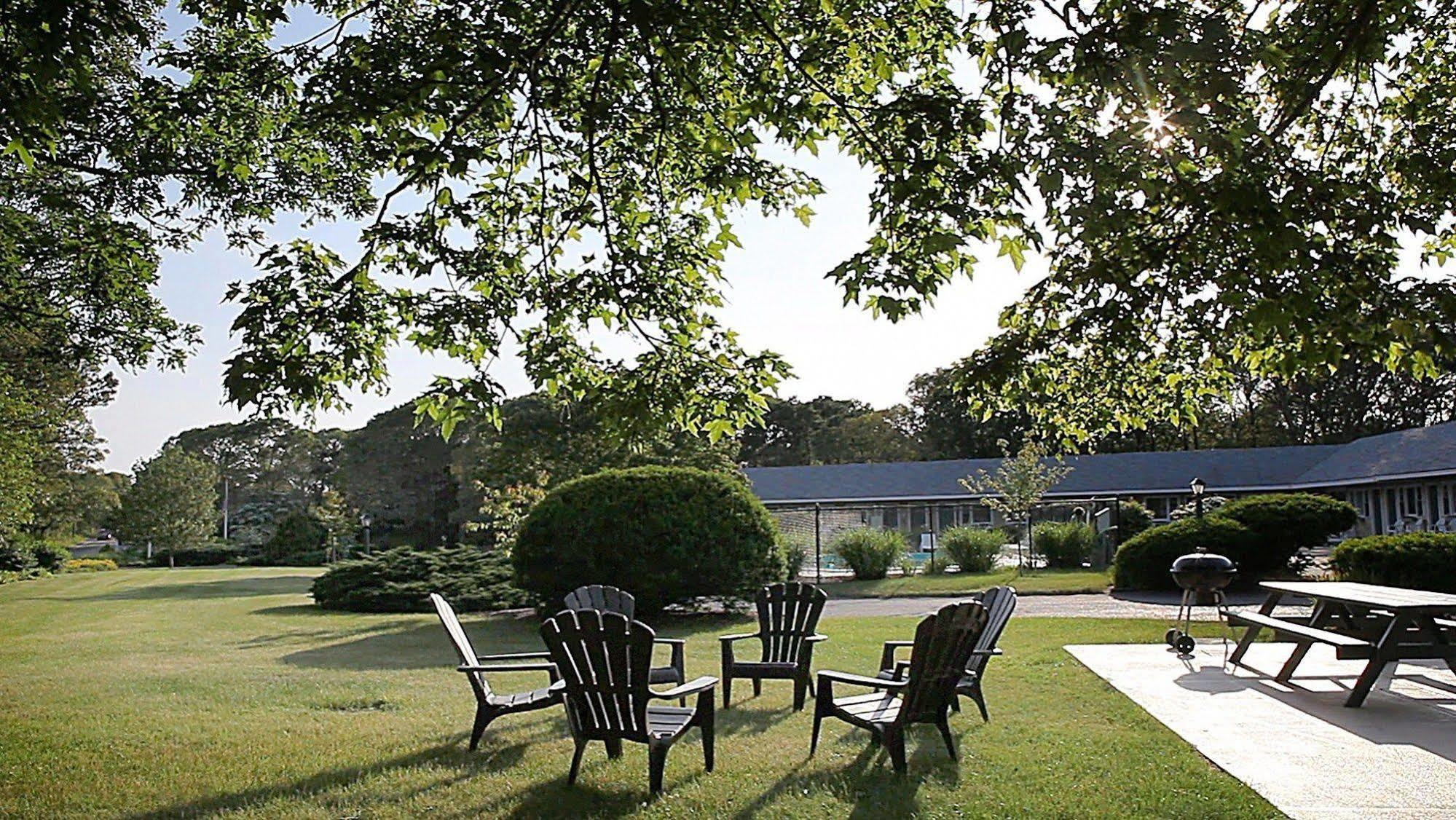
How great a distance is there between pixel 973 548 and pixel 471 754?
2070 centimetres

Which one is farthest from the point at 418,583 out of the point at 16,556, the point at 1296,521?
the point at 16,556

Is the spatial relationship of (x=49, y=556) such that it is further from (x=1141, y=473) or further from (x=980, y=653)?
(x=980, y=653)

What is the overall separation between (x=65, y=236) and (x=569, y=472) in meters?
17.3

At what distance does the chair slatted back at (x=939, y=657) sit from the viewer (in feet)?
21.6

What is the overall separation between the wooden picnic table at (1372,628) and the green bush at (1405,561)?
783 centimetres

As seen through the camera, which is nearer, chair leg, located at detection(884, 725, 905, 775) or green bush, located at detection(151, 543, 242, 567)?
chair leg, located at detection(884, 725, 905, 775)

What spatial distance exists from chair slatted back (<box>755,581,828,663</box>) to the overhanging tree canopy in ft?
8.55

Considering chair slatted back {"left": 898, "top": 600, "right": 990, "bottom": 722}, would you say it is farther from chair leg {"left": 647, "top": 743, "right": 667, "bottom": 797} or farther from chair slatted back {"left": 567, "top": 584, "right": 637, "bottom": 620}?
chair slatted back {"left": 567, "top": 584, "right": 637, "bottom": 620}

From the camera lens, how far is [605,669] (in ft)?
20.5

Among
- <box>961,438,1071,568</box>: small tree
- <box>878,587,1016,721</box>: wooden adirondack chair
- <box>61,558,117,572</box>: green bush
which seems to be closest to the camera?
<box>878,587,1016,721</box>: wooden adirondack chair

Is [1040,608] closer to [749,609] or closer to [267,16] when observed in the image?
[749,609]

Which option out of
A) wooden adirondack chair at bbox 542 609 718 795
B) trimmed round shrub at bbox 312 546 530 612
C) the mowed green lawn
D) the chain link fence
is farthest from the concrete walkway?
wooden adirondack chair at bbox 542 609 718 795

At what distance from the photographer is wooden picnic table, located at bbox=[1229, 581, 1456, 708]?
26.6 feet

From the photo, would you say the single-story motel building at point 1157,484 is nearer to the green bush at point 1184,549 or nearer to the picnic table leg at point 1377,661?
the green bush at point 1184,549
